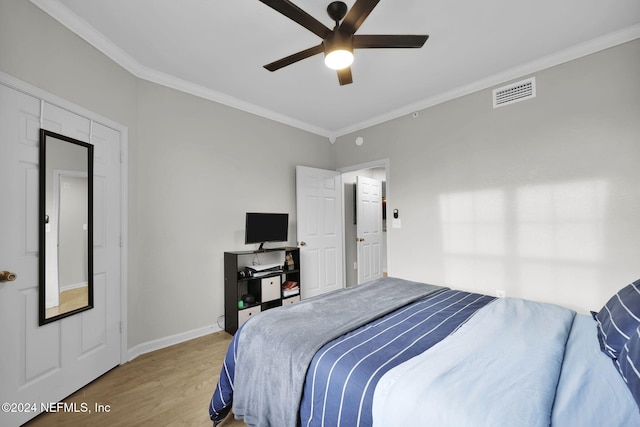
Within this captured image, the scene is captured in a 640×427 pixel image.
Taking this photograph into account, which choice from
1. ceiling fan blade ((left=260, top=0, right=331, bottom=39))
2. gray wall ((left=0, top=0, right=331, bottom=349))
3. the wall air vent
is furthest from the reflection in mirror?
the wall air vent

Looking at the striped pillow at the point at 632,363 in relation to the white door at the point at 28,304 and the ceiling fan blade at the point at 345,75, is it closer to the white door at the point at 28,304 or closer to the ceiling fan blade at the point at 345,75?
the ceiling fan blade at the point at 345,75

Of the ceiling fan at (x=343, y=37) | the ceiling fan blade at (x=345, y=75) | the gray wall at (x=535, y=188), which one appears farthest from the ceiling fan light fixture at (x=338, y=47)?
the gray wall at (x=535, y=188)

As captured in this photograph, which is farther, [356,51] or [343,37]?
[356,51]

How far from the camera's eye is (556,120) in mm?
2537

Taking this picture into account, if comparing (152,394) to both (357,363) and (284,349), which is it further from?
(357,363)

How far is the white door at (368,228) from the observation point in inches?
182

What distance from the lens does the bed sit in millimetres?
846

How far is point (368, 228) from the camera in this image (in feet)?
15.7

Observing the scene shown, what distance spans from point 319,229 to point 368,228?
1107mm

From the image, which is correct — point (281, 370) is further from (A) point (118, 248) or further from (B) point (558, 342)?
(A) point (118, 248)

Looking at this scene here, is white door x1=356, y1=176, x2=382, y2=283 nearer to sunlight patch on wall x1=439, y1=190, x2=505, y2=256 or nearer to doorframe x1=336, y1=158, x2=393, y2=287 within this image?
doorframe x1=336, y1=158, x2=393, y2=287

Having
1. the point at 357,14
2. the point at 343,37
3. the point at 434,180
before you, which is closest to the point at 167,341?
the point at 343,37

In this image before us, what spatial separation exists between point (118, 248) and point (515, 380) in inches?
114

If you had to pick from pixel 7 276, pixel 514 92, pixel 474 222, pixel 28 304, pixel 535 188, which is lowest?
pixel 28 304
